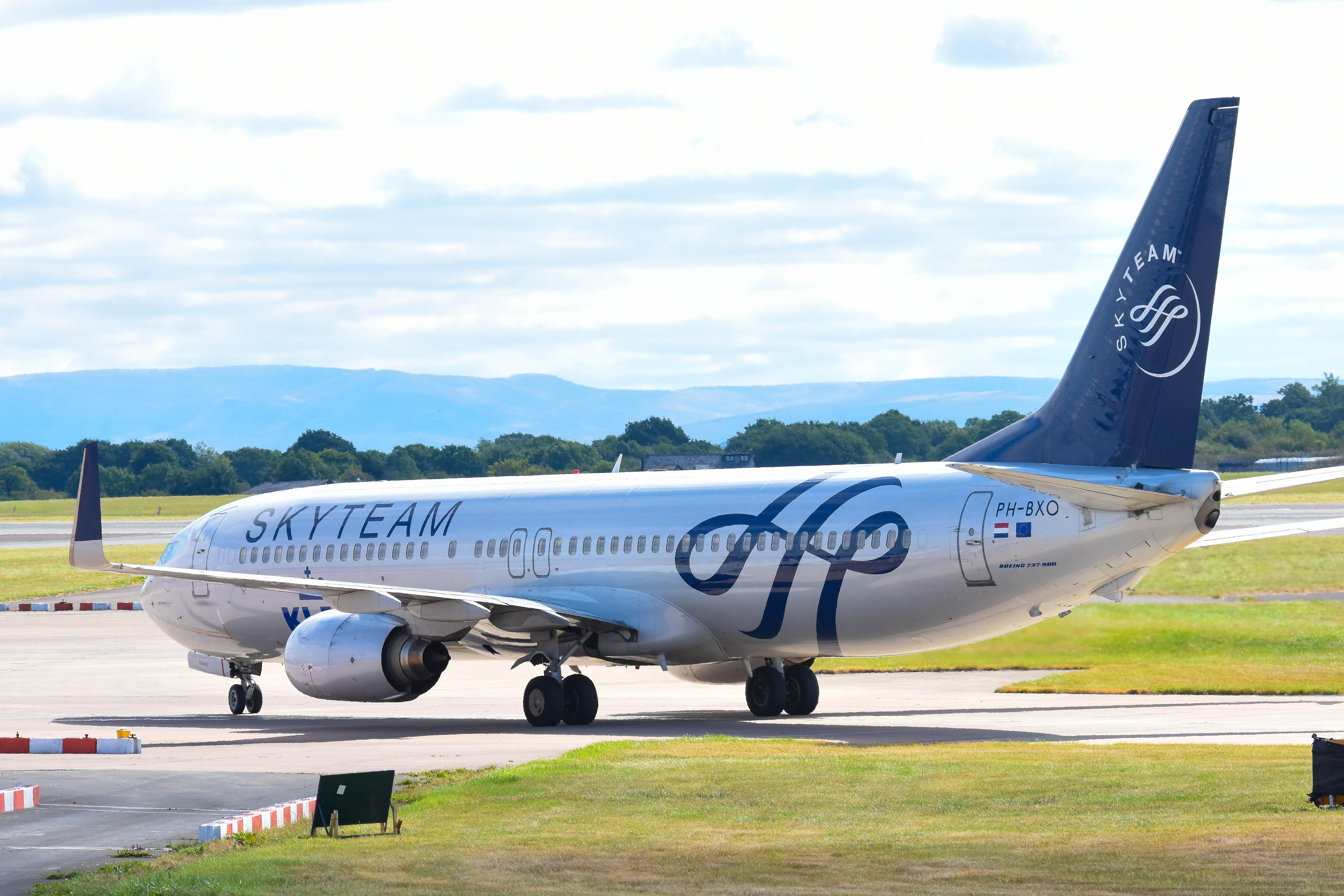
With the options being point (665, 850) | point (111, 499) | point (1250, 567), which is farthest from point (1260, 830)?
point (111, 499)

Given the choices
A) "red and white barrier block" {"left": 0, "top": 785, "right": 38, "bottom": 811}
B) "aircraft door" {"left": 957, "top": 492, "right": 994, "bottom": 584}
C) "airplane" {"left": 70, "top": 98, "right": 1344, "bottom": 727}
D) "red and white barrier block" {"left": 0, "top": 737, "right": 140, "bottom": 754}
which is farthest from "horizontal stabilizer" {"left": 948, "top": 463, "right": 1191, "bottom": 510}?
"red and white barrier block" {"left": 0, "top": 785, "right": 38, "bottom": 811}

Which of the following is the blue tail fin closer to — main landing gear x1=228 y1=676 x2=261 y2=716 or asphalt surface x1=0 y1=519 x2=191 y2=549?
main landing gear x1=228 y1=676 x2=261 y2=716

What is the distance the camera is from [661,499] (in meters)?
31.3

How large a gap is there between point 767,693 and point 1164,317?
9.95 metres

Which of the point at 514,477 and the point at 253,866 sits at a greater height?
the point at 514,477

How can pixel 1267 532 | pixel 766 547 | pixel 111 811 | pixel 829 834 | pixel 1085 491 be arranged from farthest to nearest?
pixel 1267 532 → pixel 766 547 → pixel 1085 491 → pixel 111 811 → pixel 829 834

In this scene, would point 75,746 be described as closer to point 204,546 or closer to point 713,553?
point 713,553

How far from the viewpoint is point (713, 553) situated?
29.9 metres

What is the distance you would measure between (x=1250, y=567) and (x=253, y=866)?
1843 inches

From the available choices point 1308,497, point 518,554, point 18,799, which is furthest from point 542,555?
point 1308,497

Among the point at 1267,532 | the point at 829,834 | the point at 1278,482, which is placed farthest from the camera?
the point at 1267,532

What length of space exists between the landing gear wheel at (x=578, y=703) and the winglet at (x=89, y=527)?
7.81 metres

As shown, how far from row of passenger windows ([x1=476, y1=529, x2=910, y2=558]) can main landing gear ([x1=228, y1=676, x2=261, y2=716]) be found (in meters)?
5.96

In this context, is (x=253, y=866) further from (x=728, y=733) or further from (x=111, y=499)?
(x=111, y=499)
